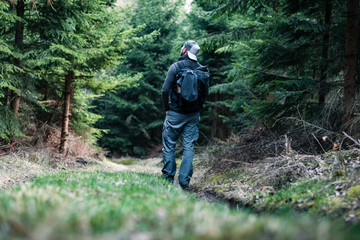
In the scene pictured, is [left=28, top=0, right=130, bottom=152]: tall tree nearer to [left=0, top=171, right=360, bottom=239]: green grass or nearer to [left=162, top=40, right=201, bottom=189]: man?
[left=162, top=40, right=201, bottom=189]: man

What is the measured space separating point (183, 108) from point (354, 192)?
2970mm

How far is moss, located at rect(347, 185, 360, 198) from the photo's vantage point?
2908mm

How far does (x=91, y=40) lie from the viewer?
9047 mm

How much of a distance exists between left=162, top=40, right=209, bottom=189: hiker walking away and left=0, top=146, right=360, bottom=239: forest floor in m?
0.78

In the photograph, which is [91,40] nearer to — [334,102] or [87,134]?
[87,134]

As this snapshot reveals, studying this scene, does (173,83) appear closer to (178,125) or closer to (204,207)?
(178,125)

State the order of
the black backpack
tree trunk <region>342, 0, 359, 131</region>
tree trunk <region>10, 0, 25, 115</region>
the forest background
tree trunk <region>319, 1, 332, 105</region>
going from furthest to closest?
tree trunk <region>10, 0, 25, 115</region>
tree trunk <region>319, 1, 332, 105</region>
the forest background
tree trunk <region>342, 0, 359, 131</region>
the black backpack

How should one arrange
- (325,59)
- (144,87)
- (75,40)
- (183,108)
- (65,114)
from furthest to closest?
(144,87) < (65,114) < (75,40) < (325,59) < (183,108)

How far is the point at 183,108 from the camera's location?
198 inches

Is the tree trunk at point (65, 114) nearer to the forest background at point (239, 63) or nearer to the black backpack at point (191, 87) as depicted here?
the forest background at point (239, 63)

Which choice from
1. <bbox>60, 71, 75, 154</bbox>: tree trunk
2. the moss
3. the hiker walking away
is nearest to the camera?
the moss

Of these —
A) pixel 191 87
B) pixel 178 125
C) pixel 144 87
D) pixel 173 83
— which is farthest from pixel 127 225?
pixel 144 87

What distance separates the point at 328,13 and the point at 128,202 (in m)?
6.89

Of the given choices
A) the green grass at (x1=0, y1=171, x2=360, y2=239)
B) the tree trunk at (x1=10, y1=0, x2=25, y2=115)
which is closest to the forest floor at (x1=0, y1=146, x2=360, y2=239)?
the green grass at (x1=0, y1=171, x2=360, y2=239)
